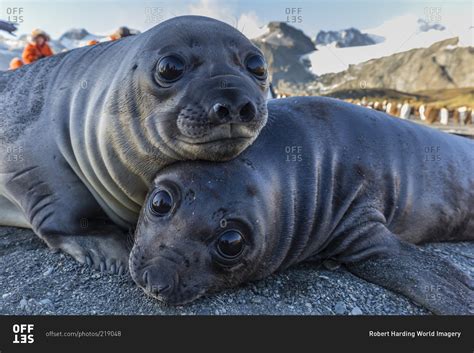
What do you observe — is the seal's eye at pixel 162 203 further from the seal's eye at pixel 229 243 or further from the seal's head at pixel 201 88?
the seal's eye at pixel 229 243

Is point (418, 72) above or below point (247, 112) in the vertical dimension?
below

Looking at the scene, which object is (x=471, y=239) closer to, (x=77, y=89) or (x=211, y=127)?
(x=211, y=127)

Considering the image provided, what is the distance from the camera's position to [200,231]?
88.5 inches

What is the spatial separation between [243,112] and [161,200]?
60 centimetres

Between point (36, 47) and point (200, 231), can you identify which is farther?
point (36, 47)

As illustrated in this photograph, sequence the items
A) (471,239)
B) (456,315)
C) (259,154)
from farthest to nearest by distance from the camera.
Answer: (471,239)
(259,154)
(456,315)

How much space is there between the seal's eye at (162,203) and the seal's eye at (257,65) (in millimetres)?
745

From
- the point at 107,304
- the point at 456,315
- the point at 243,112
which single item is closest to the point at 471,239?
the point at 456,315

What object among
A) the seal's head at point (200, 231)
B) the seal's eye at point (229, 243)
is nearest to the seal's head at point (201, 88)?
the seal's head at point (200, 231)

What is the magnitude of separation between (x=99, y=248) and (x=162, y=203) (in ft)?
2.21

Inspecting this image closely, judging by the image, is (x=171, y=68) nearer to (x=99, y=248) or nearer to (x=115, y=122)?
(x=115, y=122)
